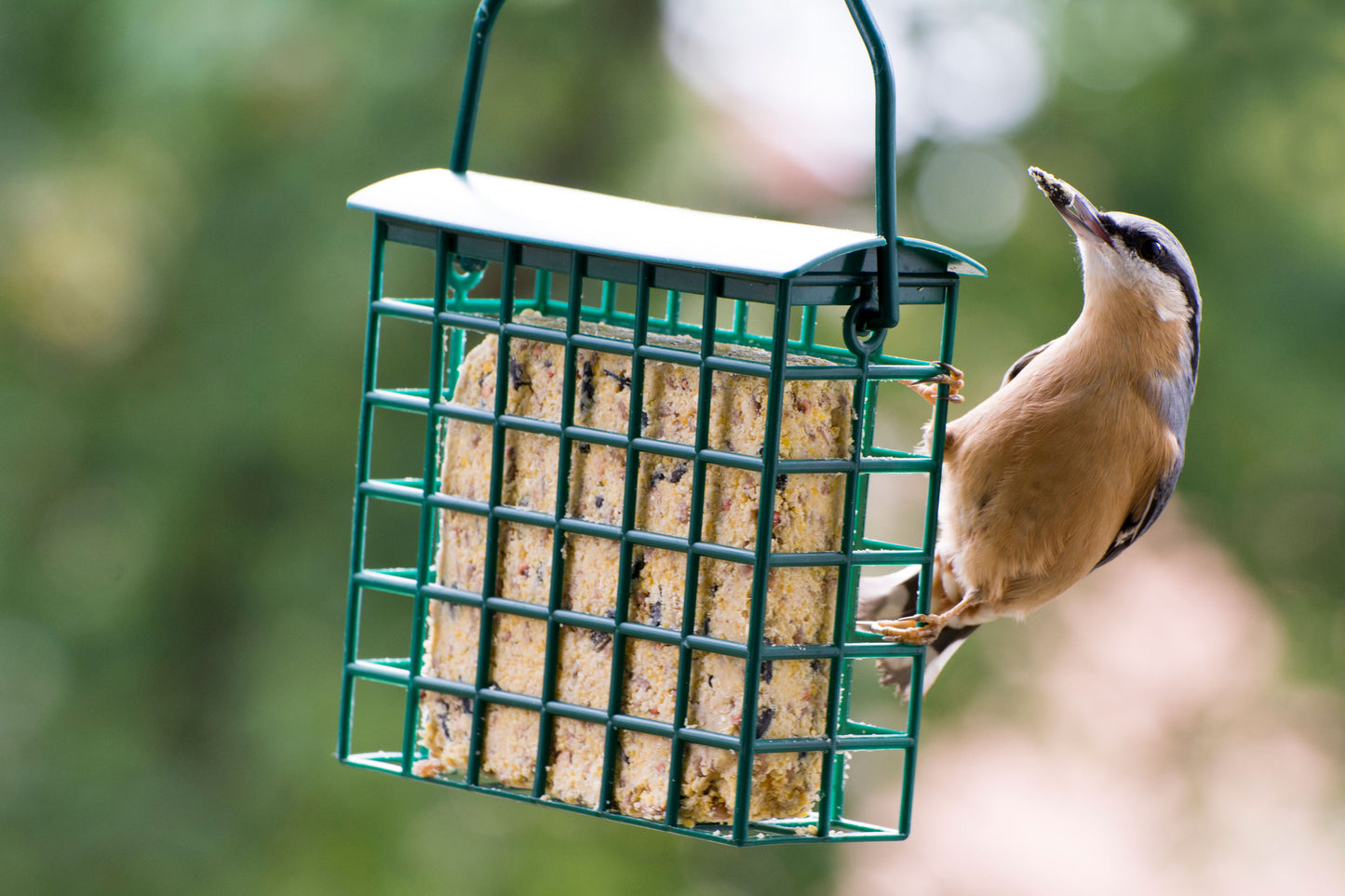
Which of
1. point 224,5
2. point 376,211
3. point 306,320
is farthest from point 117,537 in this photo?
point 376,211

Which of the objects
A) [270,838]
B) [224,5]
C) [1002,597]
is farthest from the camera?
[270,838]

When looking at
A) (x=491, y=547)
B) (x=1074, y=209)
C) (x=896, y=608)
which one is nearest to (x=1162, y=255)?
(x=1074, y=209)

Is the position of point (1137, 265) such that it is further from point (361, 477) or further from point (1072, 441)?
point (361, 477)

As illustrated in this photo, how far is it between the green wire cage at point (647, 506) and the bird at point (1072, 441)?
0.46 meters

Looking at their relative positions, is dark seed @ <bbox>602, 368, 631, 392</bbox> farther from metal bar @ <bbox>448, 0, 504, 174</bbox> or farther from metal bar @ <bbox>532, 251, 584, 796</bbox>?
metal bar @ <bbox>448, 0, 504, 174</bbox>

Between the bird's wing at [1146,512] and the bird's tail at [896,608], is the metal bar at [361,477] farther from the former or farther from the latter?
the bird's wing at [1146,512]

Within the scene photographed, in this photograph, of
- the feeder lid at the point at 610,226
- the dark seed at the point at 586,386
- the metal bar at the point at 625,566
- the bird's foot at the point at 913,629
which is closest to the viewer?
the feeder lid at the point at 610,226

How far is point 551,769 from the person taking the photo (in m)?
2.81

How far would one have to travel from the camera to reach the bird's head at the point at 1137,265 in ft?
10.9

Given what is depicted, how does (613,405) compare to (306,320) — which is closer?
(613,405)

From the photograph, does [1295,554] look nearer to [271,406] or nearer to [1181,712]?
[1181,712]

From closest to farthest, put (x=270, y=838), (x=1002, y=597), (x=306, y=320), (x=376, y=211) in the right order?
(x=376, y=211) < (x=1002, y=597) < (x=306, y=320) < (x=270, y=838)

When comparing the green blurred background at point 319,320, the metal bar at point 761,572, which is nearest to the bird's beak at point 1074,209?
the metal bar at point 761,572

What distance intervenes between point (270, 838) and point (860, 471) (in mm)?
5344
